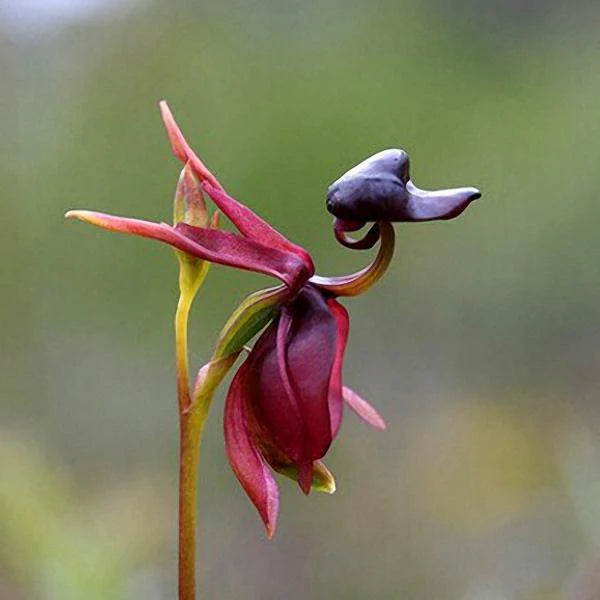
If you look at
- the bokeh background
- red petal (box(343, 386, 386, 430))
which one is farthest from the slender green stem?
the bokeh background

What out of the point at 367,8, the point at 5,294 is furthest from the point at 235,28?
the point at 5,294

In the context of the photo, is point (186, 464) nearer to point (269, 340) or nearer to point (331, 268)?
point (269, 340)

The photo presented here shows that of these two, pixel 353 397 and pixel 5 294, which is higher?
pixel 353 397

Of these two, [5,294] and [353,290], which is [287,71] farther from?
[353,290]

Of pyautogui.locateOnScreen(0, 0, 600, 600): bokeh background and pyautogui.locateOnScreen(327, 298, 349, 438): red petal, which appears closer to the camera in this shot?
pyautogui.locateOnScreen(327, 298, 349, 438): red petal

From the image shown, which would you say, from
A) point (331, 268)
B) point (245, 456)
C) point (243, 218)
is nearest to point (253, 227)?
point (243, 218)

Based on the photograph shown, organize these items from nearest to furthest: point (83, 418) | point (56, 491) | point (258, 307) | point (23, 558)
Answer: point (258, 307), point (23, 558), point (56, 491), point (83, 418)

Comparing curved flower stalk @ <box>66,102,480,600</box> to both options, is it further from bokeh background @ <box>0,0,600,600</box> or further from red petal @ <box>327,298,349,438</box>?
bokeh background @ <box>0,0,600,600</box>
